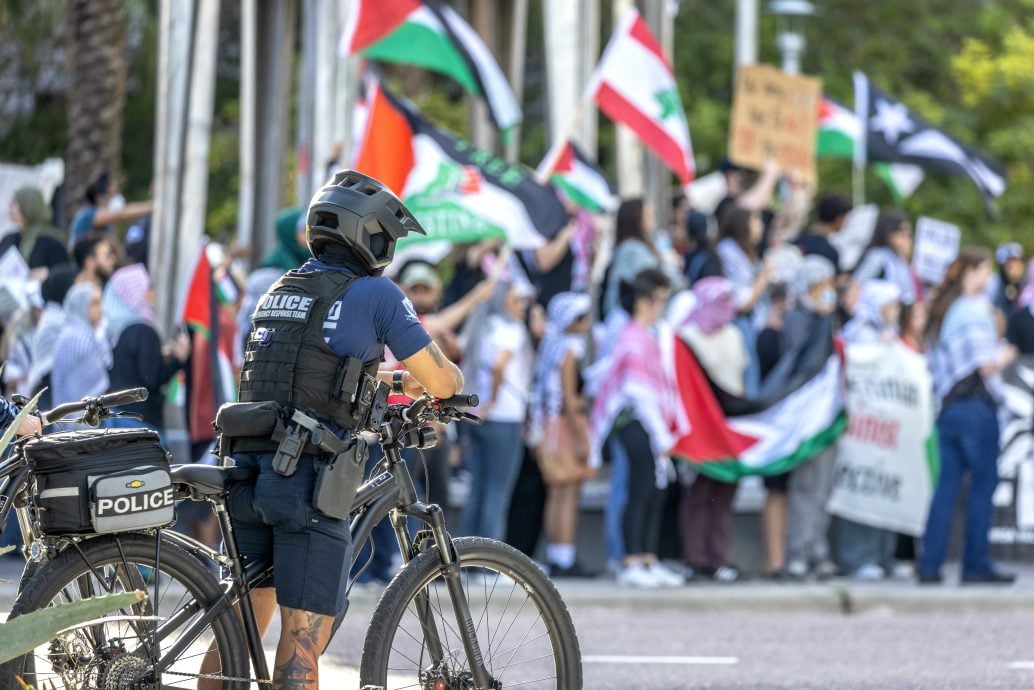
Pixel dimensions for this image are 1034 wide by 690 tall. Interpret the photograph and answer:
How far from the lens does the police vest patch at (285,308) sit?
547cm

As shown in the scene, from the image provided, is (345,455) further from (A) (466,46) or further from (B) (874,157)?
(B) (874,157)

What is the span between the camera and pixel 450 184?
11.5 m

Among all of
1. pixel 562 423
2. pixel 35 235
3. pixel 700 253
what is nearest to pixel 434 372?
pixel 562 423

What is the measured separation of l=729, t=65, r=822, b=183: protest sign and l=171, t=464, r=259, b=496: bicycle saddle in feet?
34.5

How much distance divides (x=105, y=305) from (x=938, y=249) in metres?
6.95

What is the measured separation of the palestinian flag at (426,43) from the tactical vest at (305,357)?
6.91m

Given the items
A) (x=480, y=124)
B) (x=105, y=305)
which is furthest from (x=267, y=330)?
(x=480, y=124)

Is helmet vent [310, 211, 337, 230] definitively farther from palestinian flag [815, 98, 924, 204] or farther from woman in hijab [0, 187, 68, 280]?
palestinian flag [815, 98, 924, 204]

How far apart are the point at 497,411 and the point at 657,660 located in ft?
8.74

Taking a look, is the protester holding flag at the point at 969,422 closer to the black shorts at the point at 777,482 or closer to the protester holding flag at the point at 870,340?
the protester holding flag at the point at 870,340

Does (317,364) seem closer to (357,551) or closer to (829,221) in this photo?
(357,551)

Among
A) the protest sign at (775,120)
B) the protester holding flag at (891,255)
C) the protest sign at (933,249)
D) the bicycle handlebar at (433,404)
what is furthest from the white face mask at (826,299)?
the bicycle handlebar at (433,404)

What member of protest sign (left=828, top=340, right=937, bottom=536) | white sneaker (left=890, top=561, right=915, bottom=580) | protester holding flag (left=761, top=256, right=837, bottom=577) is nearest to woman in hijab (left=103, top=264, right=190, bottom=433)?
protester holding flag (left=761, top=256, right=837, bottom=577)

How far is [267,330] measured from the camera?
5520 millimetres
